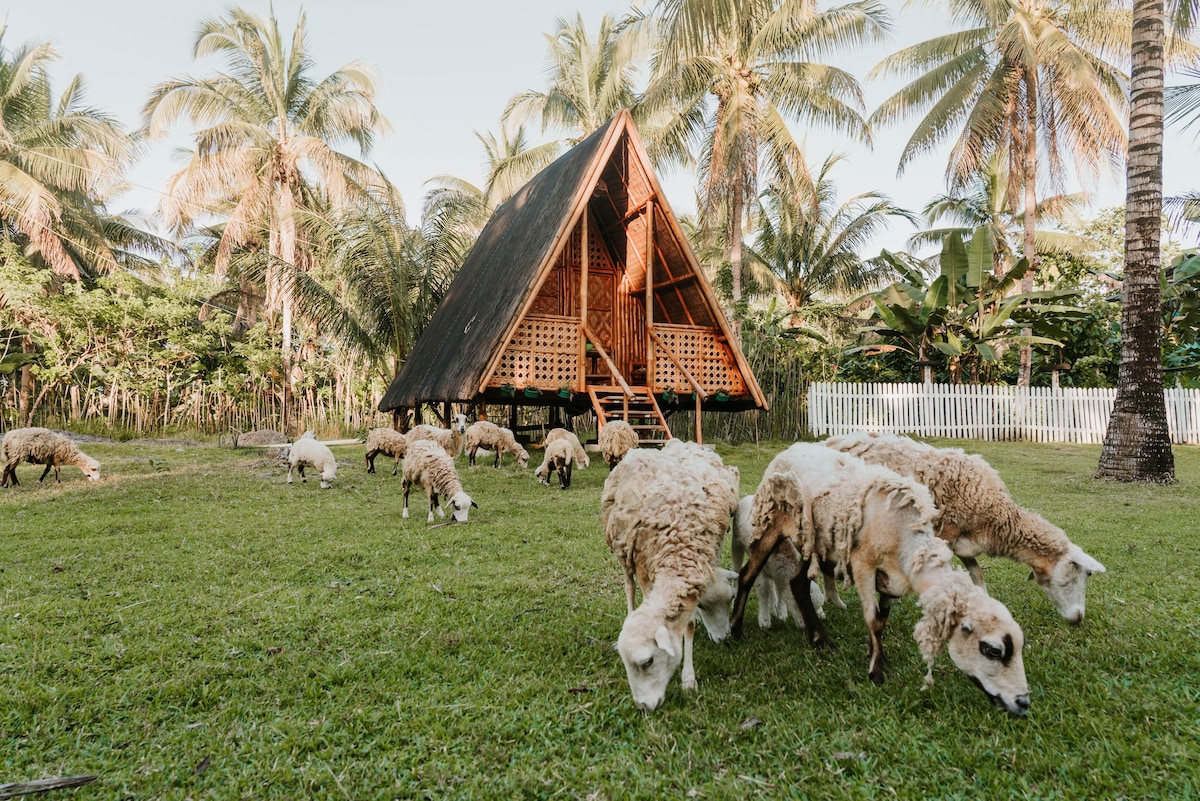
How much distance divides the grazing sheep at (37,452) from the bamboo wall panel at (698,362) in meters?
10.1

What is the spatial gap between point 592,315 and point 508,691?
13.5m

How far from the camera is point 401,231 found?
19844 mm

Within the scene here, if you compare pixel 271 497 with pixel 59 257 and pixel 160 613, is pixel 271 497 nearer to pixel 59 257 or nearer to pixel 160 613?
pixel 160 613

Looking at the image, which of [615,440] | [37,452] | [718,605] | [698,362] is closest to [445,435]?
[615,440]

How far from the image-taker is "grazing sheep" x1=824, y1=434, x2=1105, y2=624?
3938 millimetres

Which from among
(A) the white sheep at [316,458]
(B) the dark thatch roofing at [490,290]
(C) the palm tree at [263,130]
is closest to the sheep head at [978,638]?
(B) the dark thatch roofing at [490,290]

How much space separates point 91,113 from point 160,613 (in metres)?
29.0

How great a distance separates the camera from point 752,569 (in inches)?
153

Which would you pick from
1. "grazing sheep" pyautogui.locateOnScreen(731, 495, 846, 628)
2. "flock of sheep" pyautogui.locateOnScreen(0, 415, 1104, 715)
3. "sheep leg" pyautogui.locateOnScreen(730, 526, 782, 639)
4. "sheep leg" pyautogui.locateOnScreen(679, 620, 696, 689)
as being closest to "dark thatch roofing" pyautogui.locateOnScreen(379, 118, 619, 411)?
"grazing sheep" pyautogui.locateOnScreen(731, 495, 846, 628)

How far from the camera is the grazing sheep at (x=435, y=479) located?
24.9ft

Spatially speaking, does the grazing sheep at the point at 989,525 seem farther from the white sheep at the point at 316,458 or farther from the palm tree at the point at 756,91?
the palm tree at the point at 756,91

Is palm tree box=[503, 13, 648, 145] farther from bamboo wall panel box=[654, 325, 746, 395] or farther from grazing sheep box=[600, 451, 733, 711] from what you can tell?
grazing sheep box=[600, 451, 733, 711]

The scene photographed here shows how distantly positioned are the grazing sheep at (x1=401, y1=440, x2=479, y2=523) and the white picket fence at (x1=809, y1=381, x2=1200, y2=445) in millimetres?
12955

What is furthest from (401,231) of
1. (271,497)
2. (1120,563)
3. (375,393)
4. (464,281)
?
(1120,563)
